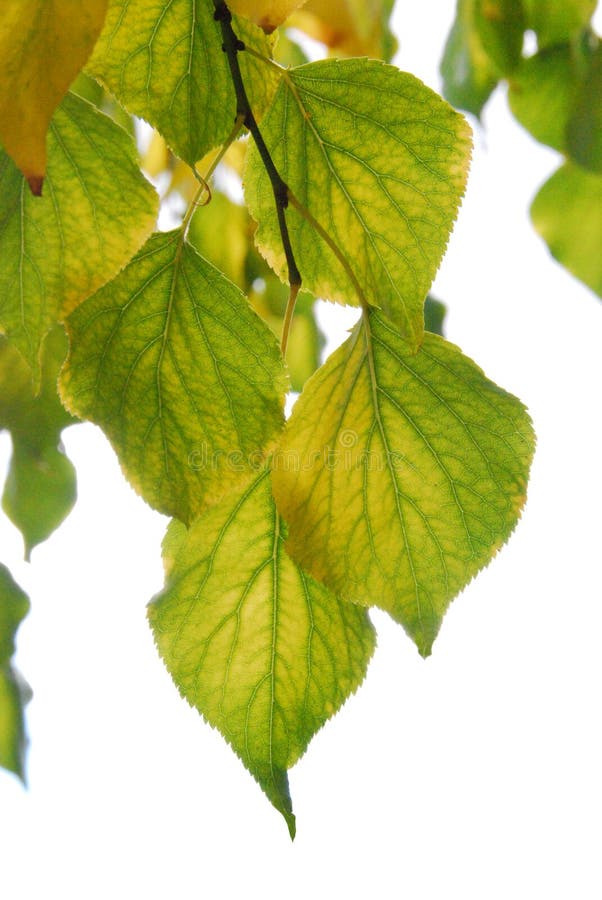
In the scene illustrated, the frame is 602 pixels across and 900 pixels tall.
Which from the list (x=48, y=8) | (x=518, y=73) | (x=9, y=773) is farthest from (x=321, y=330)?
(x=48, y=8)

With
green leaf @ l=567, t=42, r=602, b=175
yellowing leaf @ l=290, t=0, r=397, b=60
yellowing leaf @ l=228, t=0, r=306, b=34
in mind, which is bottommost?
yellowing leaf @ l=228, t=0, r=306, b=34

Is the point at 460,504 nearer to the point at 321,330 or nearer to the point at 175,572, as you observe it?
the point at 175,572

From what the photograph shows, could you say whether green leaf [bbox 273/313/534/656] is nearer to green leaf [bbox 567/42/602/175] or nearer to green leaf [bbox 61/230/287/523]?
green leaf [bbox 61/230/287/523]

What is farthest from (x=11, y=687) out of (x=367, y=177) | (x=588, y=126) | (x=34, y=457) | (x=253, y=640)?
(x=588, y=126)

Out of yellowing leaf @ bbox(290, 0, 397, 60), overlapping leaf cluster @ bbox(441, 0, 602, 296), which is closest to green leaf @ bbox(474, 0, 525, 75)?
overlapping leaf cluster @ bbox(441, 0, 602, 296)

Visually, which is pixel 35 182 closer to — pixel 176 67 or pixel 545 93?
pixel 176 67

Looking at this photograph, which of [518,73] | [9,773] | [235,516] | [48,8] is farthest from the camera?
[518,73]
